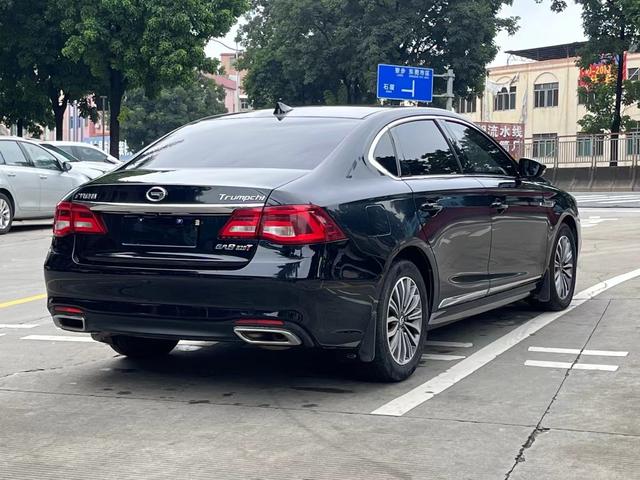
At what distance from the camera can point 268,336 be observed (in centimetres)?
533

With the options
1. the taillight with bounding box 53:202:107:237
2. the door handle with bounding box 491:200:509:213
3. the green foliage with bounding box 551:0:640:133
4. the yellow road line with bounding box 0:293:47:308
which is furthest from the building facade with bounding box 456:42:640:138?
the taillight with bounding box 53:202:107:237

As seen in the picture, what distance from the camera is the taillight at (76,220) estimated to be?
18.6ft

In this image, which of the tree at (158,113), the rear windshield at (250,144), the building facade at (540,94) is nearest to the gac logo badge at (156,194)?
the rear windshield at (250,144)

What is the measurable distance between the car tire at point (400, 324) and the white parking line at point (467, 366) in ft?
0.56

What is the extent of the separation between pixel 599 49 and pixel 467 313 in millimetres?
40784

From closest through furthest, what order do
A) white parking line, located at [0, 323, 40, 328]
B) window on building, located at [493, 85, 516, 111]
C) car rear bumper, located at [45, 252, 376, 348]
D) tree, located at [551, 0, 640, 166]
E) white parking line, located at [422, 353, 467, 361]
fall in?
car rear bumper, located at [45, 252, 376, 348] < white parking line, located at [422, 353, 467, 361] < white parking line, located at [0, 323, 40, 328] < tree, located at [551, 0, 640, 166] < window on building, located at [493, 85, 516, 111]

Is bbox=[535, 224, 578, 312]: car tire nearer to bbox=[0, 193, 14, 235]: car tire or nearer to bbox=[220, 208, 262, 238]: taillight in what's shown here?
bbox=[220, 208, 262, 238]: taillight

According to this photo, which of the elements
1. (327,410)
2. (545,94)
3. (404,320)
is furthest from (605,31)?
(327,410)

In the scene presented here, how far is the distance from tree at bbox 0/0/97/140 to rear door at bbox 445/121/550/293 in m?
31.6

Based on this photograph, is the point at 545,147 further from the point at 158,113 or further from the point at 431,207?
the point at 158,113

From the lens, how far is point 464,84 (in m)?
55.2

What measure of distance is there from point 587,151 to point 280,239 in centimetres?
3702

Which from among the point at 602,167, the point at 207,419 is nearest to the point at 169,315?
the point at 207,419

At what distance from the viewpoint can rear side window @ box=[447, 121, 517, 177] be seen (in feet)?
23.3
